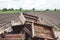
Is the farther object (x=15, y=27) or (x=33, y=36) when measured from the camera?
(x=15, y=27)

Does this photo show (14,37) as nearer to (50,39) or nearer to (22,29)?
(22,29)

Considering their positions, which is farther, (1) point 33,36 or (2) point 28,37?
(2) point 28,37

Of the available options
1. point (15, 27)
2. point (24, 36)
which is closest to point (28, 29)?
point (24, 36)

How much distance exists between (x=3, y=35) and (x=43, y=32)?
67.6 inches

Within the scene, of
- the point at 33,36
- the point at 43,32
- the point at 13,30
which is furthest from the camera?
the point at 13,30

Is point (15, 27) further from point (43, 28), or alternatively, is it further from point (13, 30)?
point (43, 28)

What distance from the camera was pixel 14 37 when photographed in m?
7.47

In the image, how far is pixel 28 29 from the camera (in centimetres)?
755

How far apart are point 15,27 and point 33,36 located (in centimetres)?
176

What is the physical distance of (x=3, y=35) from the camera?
756cm

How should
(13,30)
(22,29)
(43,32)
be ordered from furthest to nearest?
1. (13,30)
2. (22,29)
3. (43,32)

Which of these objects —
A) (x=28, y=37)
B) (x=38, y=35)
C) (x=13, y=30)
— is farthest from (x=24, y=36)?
(x=13, y=30)

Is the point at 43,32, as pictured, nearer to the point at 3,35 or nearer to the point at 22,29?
the point at 22,29

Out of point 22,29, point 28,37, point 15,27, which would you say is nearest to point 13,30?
point 15,27
